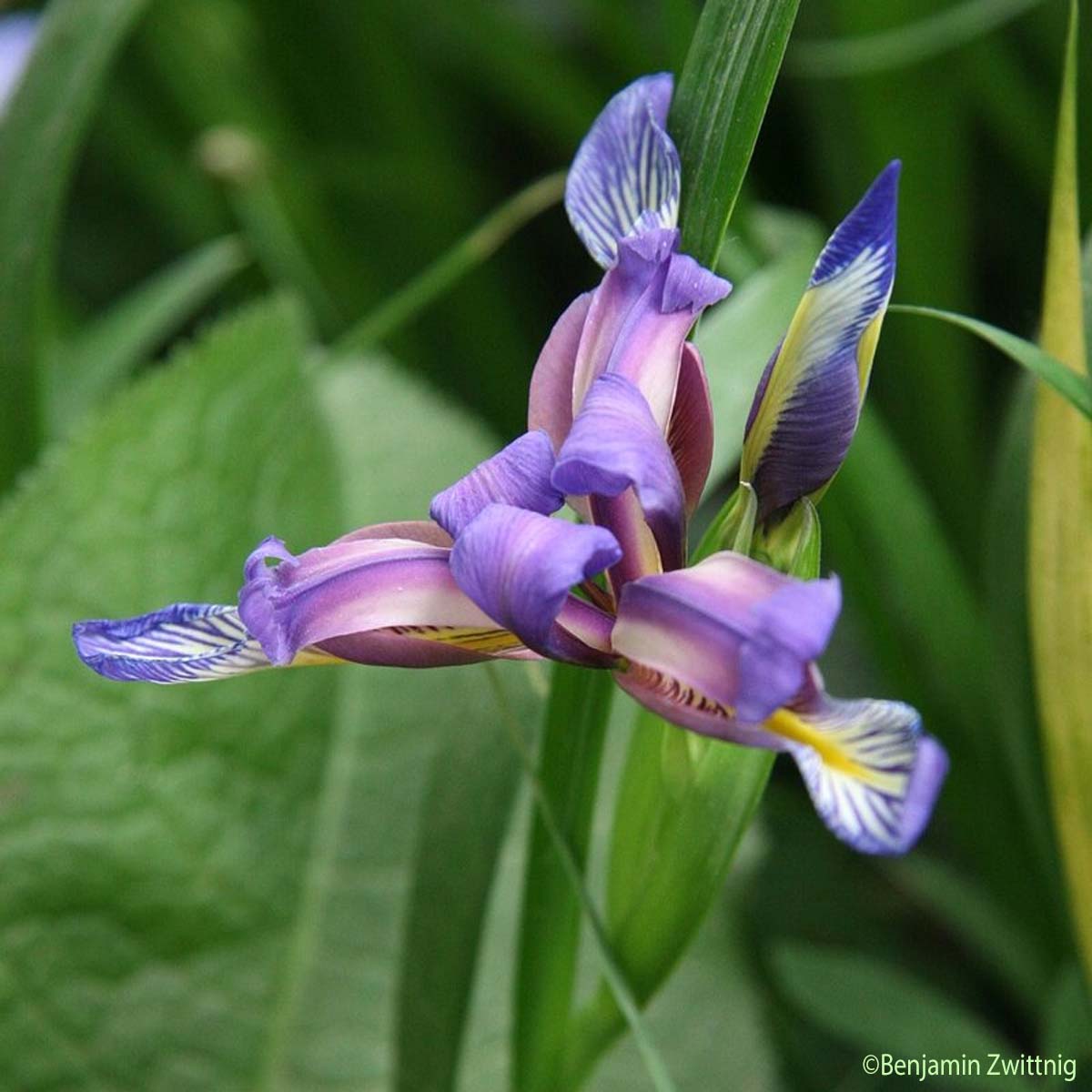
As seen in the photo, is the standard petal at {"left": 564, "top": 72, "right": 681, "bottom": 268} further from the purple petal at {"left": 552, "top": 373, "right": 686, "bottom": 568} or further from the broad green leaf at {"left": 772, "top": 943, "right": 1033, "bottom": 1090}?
the broad green leaf at {"left": 772, "top": 943, "right": 1033, "bottom": 1090}

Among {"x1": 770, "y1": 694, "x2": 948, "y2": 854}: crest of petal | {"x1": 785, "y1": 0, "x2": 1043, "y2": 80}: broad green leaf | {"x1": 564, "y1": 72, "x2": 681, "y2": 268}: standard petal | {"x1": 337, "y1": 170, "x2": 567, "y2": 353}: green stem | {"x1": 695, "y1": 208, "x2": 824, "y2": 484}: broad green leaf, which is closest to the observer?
{"x1": 770, "y1": 694, "x2": 948, "y2": 854}: crest of petal

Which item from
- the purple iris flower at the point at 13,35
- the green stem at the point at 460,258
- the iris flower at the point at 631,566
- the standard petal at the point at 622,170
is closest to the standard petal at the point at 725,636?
the iris flower at the point at 631,566

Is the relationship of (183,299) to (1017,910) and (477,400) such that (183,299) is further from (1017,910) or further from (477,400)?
(1017,910)

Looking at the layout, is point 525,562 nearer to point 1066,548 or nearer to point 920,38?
point 1066,548

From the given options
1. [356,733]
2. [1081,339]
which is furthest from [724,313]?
[356,733]

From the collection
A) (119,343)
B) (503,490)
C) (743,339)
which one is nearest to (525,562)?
(503,490)

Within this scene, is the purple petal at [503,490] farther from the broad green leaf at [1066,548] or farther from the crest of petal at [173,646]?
the broad green leaf at [1066,548]

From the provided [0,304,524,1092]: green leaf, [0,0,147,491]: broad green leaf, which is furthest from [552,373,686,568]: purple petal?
[0,0,147,491]: broad green leaf
